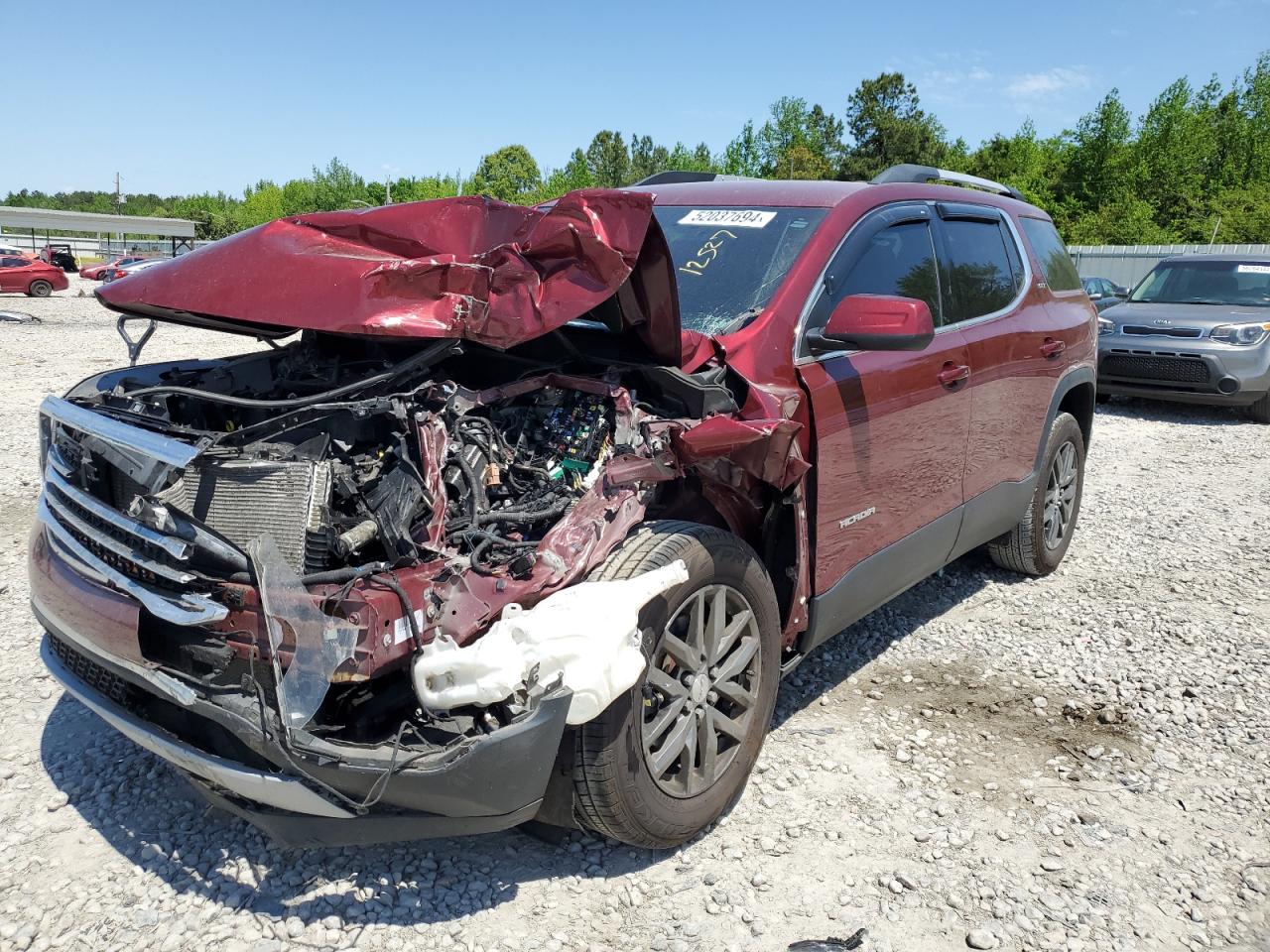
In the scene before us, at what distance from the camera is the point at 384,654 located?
220 cm

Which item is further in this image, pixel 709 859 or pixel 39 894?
pixel 709 859

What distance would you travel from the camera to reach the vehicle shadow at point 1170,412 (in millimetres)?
10906

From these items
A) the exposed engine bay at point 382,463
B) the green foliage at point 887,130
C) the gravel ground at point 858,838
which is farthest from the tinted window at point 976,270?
the green foliage at point 887,130

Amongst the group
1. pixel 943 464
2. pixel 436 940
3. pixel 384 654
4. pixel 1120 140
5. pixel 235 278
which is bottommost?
pixel 436 940

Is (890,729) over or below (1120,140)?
below

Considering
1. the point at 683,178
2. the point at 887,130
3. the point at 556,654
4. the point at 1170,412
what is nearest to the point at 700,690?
the point at 556,654

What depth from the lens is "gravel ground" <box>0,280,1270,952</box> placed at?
2.60 meters

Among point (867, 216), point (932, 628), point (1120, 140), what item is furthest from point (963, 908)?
point (1120, 140)

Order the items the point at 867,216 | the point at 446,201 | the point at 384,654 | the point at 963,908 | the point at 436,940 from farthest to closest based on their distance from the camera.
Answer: the point at 867,216, the point at 446,201, the point at 963,908, the point at 436,940, the point at 384,654

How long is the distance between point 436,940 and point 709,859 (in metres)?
0.86

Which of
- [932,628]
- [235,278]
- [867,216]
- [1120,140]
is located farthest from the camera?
[1120,140]

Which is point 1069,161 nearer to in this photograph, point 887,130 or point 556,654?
point 887,130

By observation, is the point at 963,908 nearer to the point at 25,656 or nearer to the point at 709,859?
the point at 709,859

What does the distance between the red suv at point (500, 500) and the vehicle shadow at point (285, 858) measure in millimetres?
340
